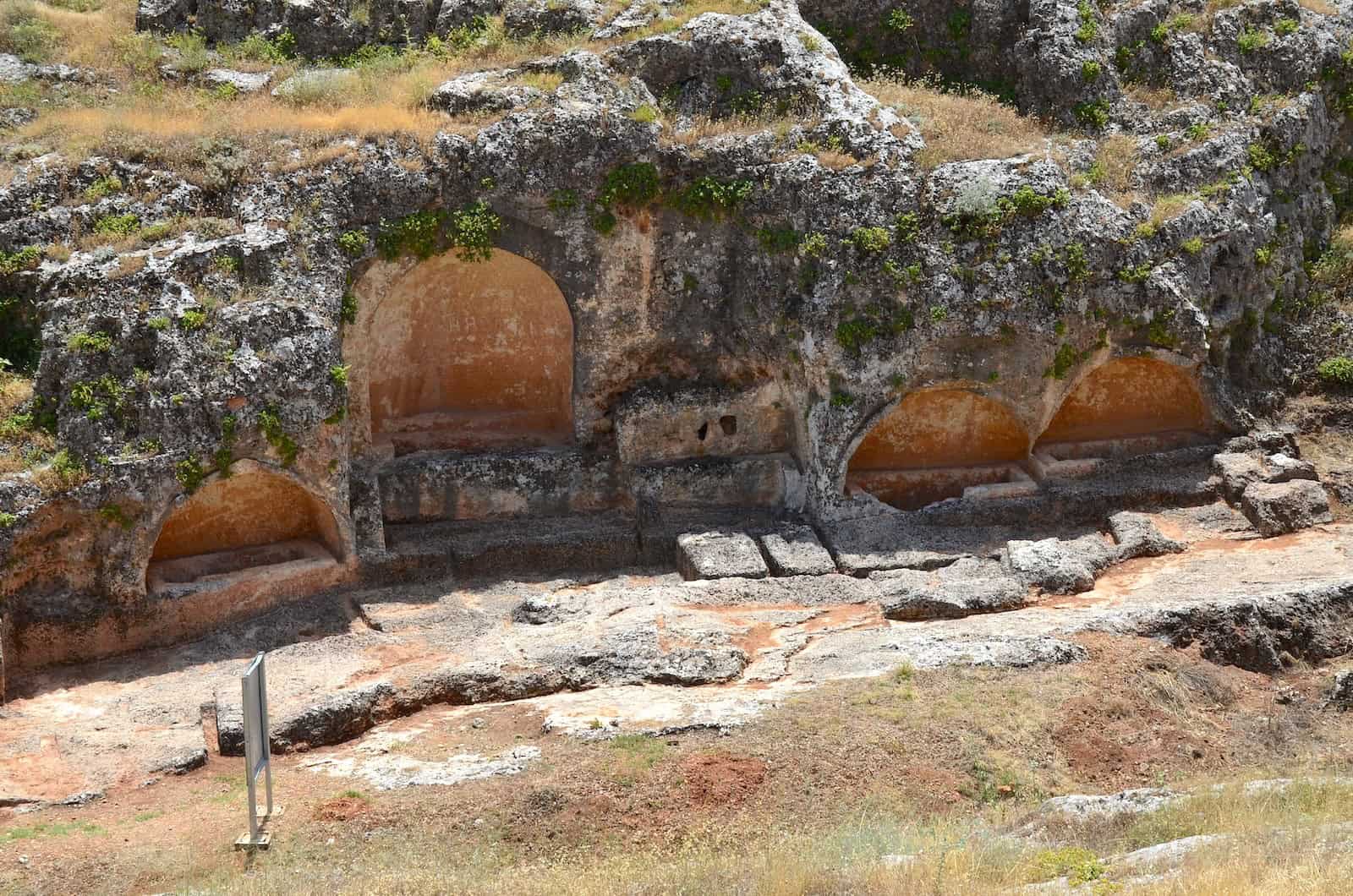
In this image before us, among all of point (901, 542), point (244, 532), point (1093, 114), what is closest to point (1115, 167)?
point (1093, 114)

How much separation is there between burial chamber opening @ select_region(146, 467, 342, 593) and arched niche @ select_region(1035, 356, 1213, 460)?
37.1ft

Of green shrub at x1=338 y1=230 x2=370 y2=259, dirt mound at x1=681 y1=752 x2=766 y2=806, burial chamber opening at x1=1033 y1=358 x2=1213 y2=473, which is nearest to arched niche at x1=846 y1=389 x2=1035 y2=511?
burial chamber opening at x1=1033 y1=358 x2=1213 y2=473

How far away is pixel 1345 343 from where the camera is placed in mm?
23797

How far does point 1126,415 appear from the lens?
23516 millimetres

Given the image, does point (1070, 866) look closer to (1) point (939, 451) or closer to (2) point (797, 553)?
(2) point (797, 553)

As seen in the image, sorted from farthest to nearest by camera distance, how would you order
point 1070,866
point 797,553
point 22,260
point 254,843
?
point 797,553
point 22,260
point 254,843
point 1070,866

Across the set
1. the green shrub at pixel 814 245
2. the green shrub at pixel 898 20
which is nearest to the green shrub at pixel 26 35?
the green shrub at pixel 814 245

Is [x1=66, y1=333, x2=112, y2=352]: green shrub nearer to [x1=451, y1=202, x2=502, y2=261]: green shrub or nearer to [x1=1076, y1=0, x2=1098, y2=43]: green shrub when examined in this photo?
[x1=451, y1=202, x2=502, y2=261]: green shrub

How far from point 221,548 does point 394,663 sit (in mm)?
3704

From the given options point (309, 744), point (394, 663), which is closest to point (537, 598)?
point (394, 663)

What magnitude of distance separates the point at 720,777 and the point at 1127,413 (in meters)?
11.9

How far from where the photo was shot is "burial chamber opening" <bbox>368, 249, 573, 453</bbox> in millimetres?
22312

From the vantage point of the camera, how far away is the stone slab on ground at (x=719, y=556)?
20656 millimetres

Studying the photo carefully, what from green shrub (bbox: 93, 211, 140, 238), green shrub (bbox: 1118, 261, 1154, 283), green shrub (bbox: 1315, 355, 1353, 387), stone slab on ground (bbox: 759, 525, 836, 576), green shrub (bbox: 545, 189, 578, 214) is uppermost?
green shrub (bbox: 545, 189, 578, 214)
